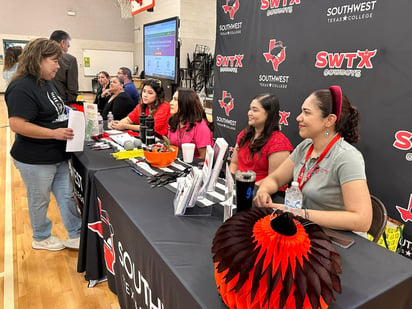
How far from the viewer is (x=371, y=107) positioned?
2137 mm

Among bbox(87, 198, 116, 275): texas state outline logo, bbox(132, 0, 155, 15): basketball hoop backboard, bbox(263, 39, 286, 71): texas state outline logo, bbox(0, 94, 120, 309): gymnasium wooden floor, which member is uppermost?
bbox(132, 0, 155, 15): basketball hoop backboard

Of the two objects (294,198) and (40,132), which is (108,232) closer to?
(40,132)

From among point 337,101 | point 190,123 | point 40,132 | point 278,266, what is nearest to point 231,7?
point 190,123

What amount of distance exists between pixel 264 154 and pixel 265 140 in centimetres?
10

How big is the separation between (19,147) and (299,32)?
2.41m

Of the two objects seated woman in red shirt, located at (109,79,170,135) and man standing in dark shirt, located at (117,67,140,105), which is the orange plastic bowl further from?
man standing in dark shirt, located at (117,67,140,105)

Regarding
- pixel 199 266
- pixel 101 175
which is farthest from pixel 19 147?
pixel 199 266

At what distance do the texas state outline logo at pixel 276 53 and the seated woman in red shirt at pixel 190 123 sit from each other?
36.6 inches

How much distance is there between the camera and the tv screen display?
14.6 ft

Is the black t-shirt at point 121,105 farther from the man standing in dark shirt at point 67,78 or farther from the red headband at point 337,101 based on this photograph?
the red headband at point 337,101

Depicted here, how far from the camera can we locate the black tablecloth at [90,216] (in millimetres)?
1857

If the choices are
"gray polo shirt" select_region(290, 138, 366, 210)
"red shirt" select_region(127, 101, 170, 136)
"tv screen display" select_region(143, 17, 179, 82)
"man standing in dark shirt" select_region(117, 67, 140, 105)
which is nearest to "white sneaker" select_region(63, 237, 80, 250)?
"red shirt" select_region(127, 101, 170, 136)

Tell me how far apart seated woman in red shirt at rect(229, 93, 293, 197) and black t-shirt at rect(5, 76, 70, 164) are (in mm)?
1344

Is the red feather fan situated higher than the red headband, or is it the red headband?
the red headband
